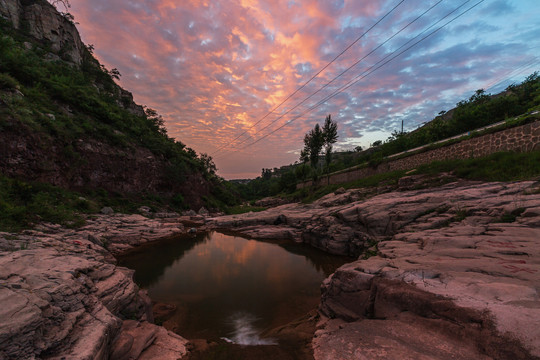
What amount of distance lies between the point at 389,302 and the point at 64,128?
113 ft

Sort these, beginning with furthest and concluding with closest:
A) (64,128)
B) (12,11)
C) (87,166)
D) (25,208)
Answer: (12,11), (87,166), (64,128), (25,208)

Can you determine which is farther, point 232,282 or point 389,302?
point 232,282

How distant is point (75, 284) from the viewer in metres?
4.45

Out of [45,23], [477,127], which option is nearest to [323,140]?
[477,127]

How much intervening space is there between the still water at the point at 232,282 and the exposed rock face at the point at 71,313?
2.07m

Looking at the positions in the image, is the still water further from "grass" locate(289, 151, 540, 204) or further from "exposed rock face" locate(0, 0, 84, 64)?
"exposed rock face" locate(0, 0, 84, 64)

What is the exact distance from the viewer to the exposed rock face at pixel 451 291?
113 inches

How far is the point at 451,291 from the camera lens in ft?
12.3

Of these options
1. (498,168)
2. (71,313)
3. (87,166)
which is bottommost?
(71,313)

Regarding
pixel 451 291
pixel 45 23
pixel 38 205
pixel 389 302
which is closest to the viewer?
pixel 451 291

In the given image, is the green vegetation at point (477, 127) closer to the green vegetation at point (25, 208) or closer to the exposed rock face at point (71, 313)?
the exposed rock face at point (71, 313)

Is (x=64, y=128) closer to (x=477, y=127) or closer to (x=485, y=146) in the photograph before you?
(x=485, y=146)

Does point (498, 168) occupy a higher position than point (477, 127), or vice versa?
point (477, 127)

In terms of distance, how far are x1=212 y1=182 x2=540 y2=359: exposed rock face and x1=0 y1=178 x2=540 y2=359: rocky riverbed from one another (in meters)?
0.02
